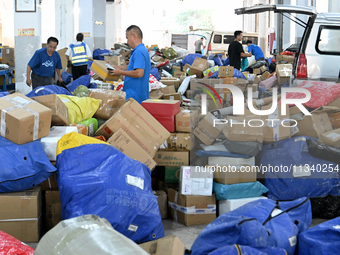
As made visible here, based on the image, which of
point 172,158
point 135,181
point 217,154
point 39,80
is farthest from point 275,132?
point 39,80

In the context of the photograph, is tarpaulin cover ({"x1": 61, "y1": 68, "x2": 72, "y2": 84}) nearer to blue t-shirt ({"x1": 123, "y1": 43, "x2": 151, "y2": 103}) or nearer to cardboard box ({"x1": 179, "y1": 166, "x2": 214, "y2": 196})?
blue t-shirt ({"x1": 123, "y1": 43, "x2": 151, "y2": 103})

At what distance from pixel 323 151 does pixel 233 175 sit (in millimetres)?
863

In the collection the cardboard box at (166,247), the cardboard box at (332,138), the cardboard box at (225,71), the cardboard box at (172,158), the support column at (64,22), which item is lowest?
the cardboard box at (166,247)

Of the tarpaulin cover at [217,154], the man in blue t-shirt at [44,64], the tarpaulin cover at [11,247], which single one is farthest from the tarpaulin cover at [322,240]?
the man in blue t-shirt at [44,64]

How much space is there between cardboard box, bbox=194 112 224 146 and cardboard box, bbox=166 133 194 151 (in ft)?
0.37

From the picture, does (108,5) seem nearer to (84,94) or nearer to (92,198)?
(84,94)

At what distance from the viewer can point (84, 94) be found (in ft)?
16.6

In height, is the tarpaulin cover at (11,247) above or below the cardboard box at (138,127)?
below

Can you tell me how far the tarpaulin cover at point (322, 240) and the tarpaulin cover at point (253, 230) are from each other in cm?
7

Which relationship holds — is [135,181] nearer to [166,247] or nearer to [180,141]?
[166,247]

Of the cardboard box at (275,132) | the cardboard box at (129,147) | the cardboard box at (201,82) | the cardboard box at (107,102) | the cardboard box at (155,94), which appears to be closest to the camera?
the cardboard box at (129,147)

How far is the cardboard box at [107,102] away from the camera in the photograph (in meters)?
3.91

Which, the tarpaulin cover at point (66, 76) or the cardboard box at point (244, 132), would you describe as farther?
the tarpaulin cover at point (66, 76)

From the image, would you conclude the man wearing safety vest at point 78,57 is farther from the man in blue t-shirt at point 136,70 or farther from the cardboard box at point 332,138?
the cardboard box at point 332,138
